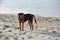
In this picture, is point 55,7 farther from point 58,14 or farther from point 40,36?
point 40,36

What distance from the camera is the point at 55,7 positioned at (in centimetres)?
1970

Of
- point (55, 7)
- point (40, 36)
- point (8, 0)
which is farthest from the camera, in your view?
point (8, 0)

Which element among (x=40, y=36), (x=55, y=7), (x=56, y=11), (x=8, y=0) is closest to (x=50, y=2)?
Result: (x=55, y=7)

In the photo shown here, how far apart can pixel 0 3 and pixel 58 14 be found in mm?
6664

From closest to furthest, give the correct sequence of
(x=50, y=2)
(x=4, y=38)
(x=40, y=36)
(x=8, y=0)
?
1. (x=4, y=38)
2. (x=40, y=36)
3. (x=50, y=2)
4. (x=8, y=0)

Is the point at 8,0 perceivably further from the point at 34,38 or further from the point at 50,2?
the point at 34,38

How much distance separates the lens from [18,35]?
836 centimetres

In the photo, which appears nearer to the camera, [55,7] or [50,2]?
[55,7]

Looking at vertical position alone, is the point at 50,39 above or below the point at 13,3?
below

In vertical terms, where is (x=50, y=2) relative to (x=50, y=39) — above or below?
above

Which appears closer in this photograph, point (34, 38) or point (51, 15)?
point (34, 38)

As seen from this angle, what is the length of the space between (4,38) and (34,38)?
1.07 meters

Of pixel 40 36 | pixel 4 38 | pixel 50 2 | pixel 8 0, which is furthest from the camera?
pixel 8 0

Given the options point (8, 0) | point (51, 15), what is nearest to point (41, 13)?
point (51, 15)
